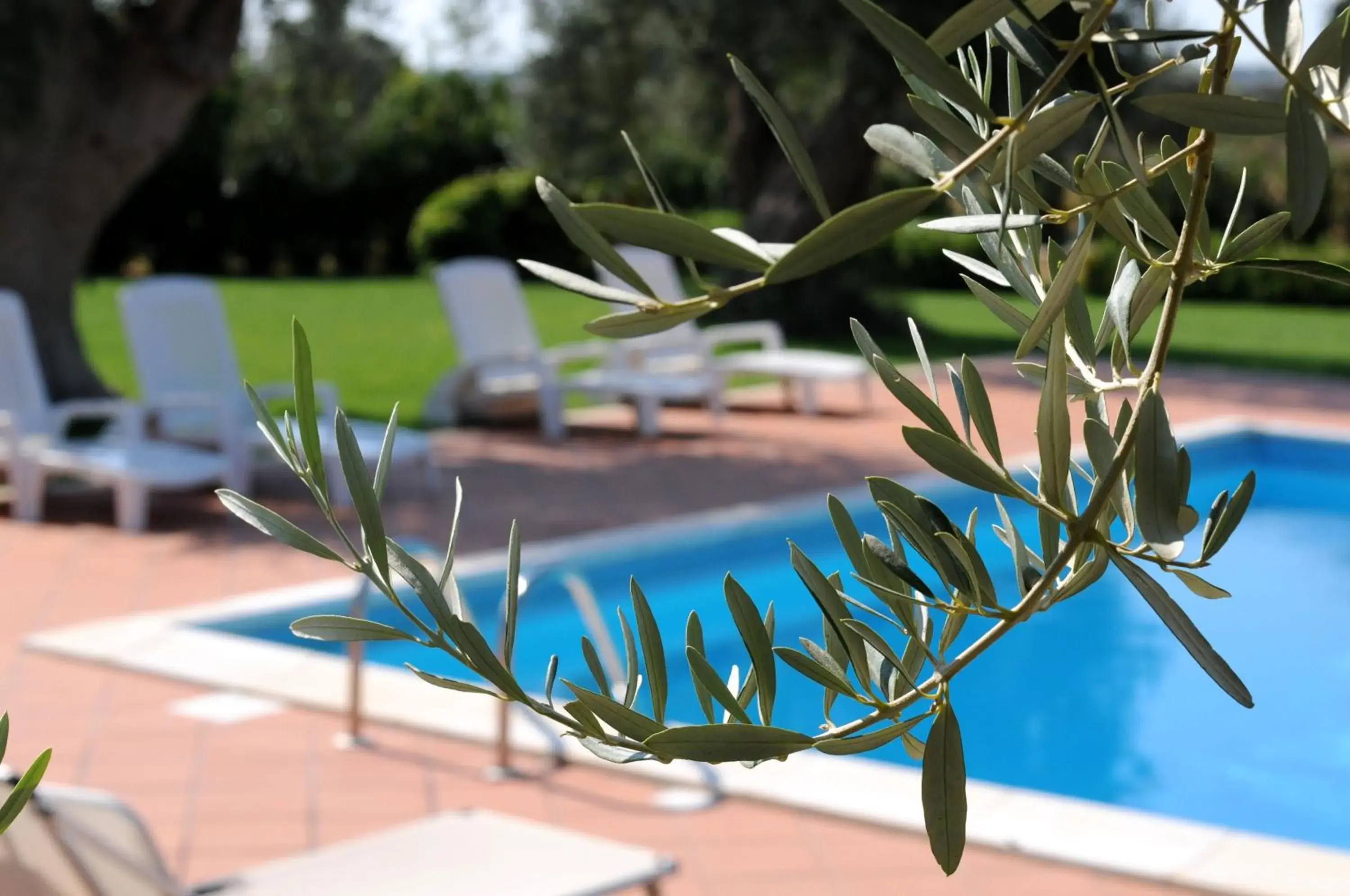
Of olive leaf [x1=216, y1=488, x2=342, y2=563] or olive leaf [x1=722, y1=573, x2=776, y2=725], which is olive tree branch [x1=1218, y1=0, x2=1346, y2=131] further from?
olive leaf [x1=216, y1=488, x2=342, y2=563]

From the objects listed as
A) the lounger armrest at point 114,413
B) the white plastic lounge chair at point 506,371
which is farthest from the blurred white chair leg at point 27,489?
the white plastic lounge chair at point 506,371

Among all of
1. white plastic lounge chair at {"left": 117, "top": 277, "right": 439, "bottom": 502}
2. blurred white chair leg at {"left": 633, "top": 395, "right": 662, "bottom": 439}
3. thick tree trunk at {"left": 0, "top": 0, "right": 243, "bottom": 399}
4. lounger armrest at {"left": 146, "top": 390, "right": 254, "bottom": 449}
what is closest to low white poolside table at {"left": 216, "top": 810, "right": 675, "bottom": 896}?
white plastic lounge chair at {"left": 117, "top": 277, "right": 439, "bottom": 502}

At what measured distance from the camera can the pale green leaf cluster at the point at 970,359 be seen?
0.69 meters

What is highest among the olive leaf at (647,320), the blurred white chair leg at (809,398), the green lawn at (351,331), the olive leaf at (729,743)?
the olive leaf at (647,320)

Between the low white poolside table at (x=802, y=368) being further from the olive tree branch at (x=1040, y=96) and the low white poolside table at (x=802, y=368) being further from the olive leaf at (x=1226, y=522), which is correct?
the olive tree branch at (x=1040, y=96)

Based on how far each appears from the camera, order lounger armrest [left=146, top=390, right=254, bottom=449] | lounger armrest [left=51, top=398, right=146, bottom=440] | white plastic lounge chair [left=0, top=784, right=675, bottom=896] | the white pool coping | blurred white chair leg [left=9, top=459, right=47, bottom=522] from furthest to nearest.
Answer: lounger armrest [left=146, top=390, right=254, bottom=449]
blurred white chair leg [left=9, top=459, right=47, bottom=522]
lounger armrest [left=51, top=398, right=146, bottom=440]
the white pool coping
white plastic lounge chair [left=0, top=784, right=675, bottom=896]

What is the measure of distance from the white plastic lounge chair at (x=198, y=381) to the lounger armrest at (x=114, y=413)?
218 millimetres

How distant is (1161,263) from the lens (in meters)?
0.88

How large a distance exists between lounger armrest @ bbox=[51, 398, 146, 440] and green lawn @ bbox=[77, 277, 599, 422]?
2019 millimetres

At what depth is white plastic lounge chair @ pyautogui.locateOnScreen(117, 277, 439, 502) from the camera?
28.9ft

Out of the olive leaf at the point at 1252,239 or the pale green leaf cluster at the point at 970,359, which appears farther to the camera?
the olive leaf at the point at 1252,239

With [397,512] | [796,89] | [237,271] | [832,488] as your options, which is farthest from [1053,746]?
[237,271]

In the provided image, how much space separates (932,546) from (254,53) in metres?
12.4

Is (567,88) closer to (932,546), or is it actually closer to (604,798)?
(604,798)
